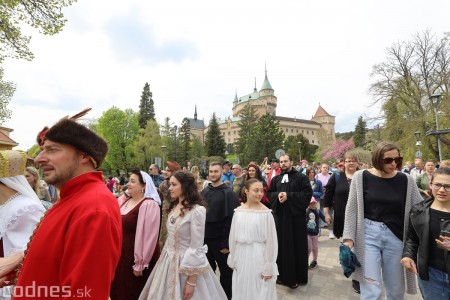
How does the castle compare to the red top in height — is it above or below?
above

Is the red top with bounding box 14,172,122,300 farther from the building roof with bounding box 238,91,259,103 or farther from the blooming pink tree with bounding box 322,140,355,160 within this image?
the building roof with bounding box 238,91,259,103

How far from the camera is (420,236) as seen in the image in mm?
2654

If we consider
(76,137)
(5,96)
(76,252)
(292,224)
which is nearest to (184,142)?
(5,96)

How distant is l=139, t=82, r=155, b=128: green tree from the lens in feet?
179

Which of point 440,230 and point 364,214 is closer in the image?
point 440,230

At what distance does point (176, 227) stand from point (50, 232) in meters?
2.04

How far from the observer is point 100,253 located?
4.08 ft

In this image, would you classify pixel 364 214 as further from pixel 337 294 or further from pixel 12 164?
pixel 12 164

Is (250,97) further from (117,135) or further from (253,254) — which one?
(253,254)

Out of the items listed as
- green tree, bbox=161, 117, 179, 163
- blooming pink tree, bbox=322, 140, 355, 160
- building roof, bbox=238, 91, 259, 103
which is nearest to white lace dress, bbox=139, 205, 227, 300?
green tree, bbox=161, 117, 179, 163

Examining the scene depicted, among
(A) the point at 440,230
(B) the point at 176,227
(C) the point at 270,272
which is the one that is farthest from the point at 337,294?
(B) the point at 176,227

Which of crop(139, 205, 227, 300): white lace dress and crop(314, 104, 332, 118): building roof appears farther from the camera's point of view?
crop(314, 104, 332, 118): building roof

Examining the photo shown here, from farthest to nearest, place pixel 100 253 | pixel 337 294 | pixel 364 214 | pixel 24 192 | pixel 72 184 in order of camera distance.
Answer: pixel 337 294 < pixel 364 214 < pixel 24 192 < pixel 72 184 < pixel 100 253

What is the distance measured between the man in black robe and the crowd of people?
1.9 inches
